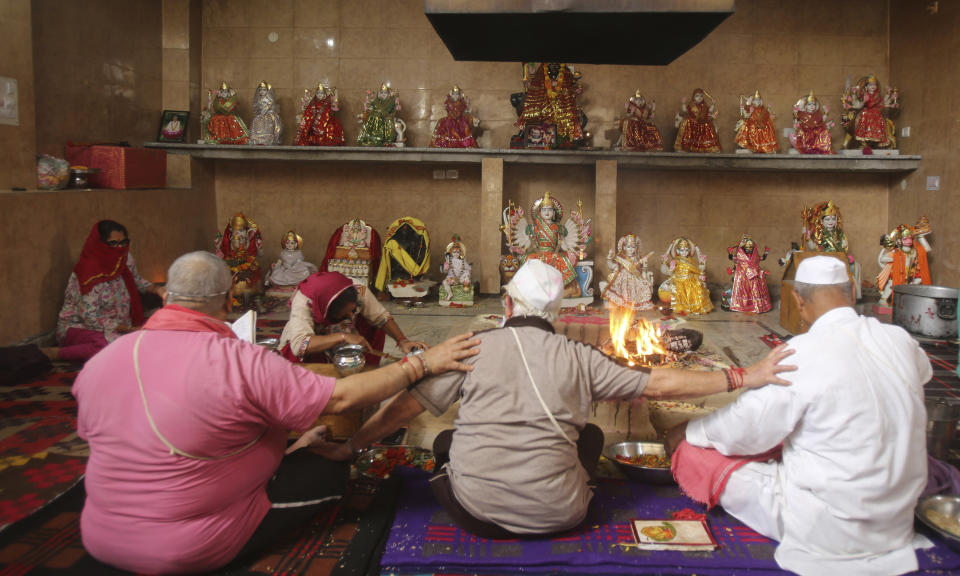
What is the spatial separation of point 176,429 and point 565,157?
7.45 meters

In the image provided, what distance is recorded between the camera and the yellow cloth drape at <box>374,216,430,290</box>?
922cm

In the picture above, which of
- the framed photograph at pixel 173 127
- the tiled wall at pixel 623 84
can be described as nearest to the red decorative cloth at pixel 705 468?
the tiled wall at pixel 623 84

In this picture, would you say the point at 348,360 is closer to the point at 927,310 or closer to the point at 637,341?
the point at 637,341

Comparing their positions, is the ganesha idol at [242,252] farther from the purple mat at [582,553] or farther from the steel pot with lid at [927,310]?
the steel pot with lid at [927,310]

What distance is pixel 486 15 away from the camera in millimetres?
3143

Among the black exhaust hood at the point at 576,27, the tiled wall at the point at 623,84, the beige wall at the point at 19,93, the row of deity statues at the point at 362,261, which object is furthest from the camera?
the tiled wall at the point at 623,84

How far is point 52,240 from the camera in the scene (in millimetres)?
6680

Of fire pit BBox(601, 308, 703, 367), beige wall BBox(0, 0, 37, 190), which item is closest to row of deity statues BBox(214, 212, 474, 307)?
beige wall BBox(0, 0, 37, 190)

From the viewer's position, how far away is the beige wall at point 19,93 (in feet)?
20.7

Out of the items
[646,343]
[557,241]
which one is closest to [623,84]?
[557,241]

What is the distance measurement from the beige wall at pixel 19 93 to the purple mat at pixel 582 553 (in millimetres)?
5467

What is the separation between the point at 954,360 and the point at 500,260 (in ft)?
16.6

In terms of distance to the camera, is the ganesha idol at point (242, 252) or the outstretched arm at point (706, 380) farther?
the ganesha idol at point (242, 252)

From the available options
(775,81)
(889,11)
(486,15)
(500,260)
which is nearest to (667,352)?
(486,15)
